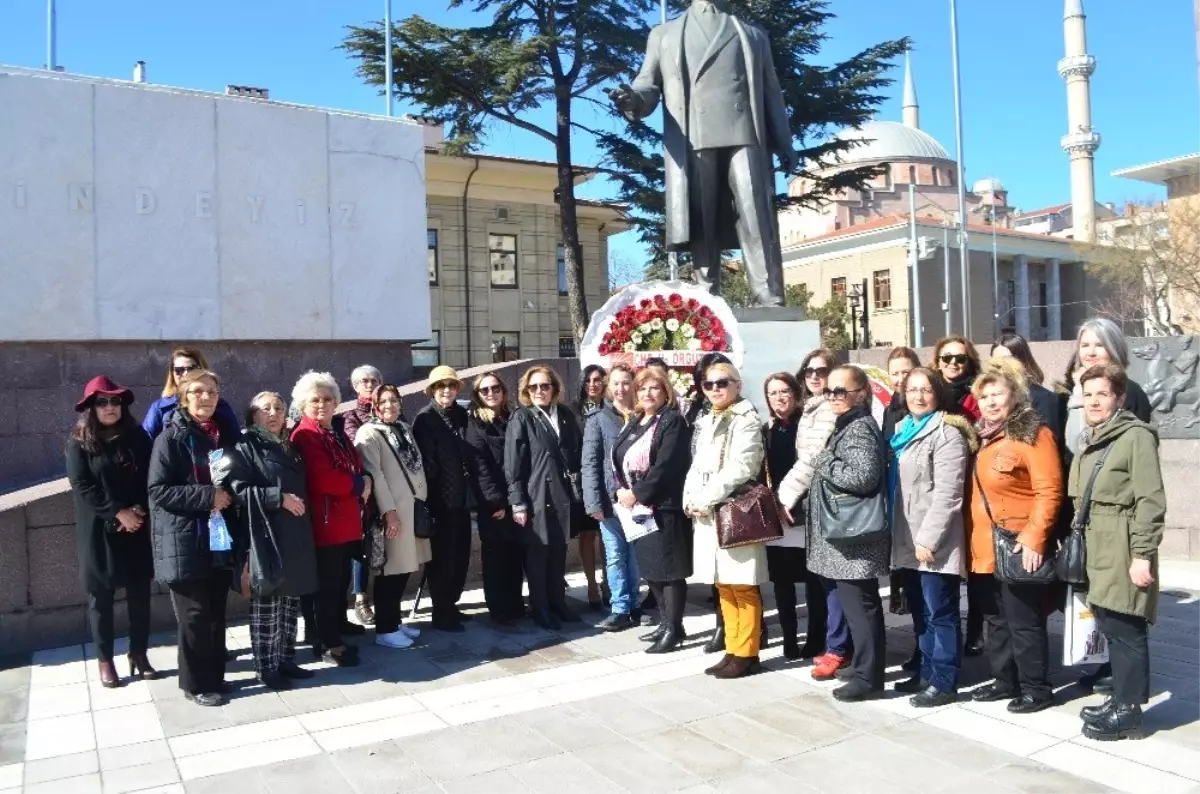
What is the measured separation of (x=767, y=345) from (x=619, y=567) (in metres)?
2.10

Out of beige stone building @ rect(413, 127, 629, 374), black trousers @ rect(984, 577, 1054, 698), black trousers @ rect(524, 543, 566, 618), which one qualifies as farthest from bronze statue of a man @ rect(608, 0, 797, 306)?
beige stone building @ rect(413, 127, 629, 374)

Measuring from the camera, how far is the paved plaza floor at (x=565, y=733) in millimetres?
3719

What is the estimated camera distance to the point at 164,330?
8180mm

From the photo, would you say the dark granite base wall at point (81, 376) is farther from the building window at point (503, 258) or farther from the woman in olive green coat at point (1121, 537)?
the building window at point (503, 258)

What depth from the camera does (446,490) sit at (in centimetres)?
612

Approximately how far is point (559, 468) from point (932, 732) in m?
2.85

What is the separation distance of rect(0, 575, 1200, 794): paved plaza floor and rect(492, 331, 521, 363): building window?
92.2 ft

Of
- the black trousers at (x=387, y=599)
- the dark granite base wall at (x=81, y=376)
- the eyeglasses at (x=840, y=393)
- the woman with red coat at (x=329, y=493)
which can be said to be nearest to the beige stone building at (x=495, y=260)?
the dark granite base wall at (x=81, y=376)

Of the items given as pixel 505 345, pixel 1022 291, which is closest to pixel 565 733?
pixel 505 345

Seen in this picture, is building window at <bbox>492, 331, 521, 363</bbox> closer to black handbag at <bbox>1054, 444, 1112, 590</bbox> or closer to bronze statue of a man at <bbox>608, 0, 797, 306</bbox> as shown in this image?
bronze statue of a man at <bbox>608, 0, 797, 306</bbox>

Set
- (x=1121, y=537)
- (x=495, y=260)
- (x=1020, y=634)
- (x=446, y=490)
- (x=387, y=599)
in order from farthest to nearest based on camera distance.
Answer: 1. (x=495, y=260)
2. (x=446, y=490)
3. (x=387, y=599)
4. (x=1020, y=634)
5. (x=1121, y=537)

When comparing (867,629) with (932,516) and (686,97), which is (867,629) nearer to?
(932,516)

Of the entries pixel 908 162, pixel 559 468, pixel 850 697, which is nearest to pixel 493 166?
pixel 559 468

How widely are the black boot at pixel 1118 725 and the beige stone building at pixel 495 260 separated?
28.0 meters
